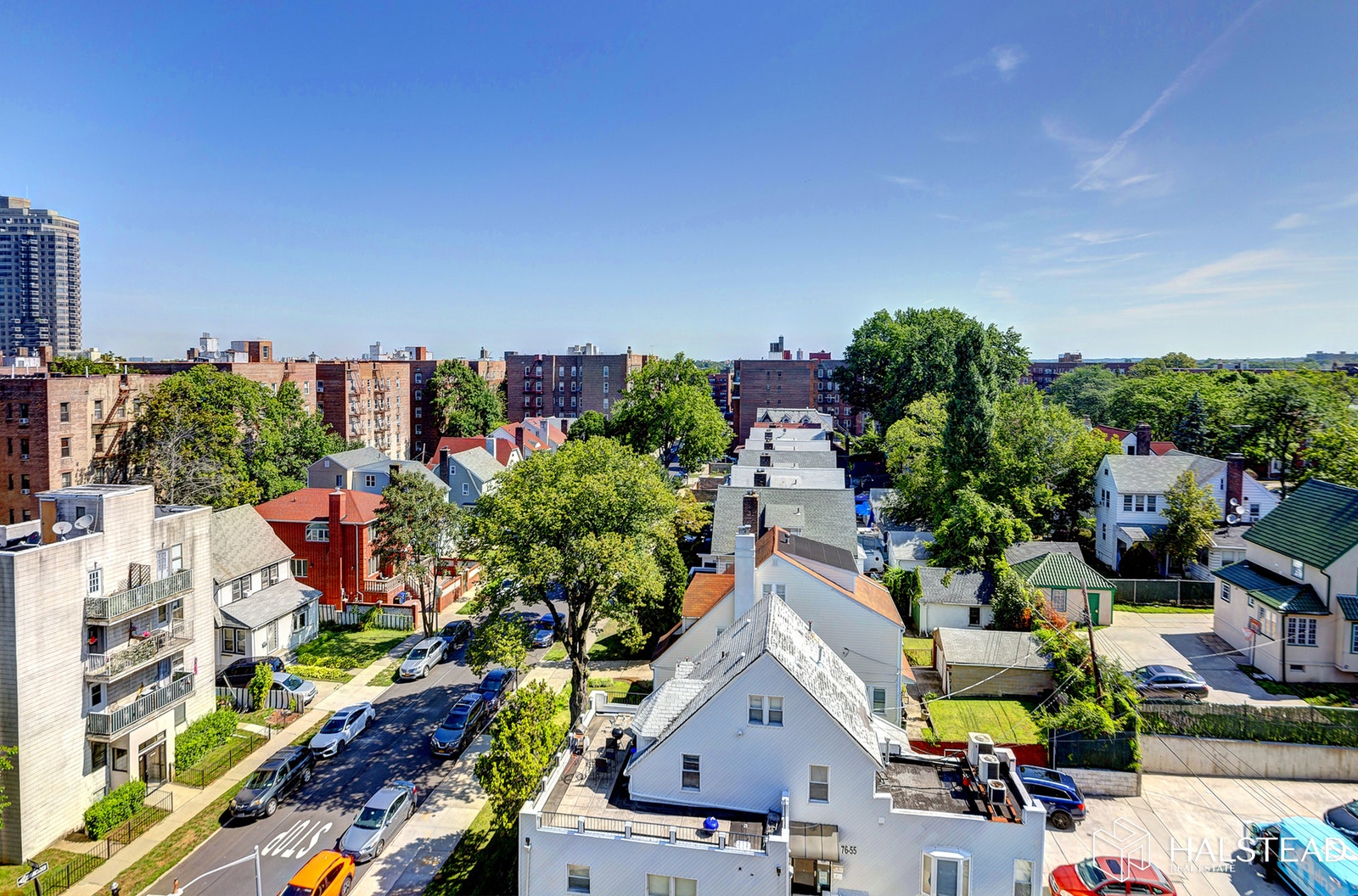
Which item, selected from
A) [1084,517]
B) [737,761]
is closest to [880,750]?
[737,761]

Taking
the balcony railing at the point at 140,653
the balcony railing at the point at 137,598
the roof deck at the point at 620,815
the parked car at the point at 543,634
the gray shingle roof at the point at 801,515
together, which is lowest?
the parked car at the point at 543,634

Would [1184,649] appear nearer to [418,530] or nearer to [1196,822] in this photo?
[1196,822]

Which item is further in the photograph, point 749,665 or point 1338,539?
point 1338,539

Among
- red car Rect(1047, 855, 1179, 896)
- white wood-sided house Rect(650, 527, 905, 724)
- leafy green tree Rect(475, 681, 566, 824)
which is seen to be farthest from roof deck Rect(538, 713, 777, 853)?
→ red car Rect(1047, 855, 1179, 896)

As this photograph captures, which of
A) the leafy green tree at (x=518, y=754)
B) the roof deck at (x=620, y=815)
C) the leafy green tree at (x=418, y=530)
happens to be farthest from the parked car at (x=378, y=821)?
the leafy green tree at (x=418, y=530)

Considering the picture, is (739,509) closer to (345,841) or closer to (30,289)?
(345,841)

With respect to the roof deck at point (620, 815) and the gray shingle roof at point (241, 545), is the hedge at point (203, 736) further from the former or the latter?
the roof deck at point (620, 815)
